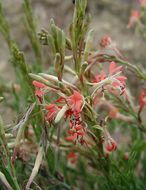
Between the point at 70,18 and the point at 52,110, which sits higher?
the point at 52,110

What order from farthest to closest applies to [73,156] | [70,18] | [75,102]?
[70,18] < [73,156] < [75,102]

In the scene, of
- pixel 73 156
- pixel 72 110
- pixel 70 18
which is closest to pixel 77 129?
pixel 72 110

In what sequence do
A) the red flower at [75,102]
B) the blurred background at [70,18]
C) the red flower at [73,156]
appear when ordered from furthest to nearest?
the blurred background at [70,18]
the red flower at [73,156]
the red flower at [75,102]

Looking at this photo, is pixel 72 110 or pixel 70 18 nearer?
pixel 72 110

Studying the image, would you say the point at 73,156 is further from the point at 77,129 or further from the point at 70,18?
the point at 70,18

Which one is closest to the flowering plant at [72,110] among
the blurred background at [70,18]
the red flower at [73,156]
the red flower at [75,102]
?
the red flower at [75,102]

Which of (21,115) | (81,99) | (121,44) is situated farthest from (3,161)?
(121,44)

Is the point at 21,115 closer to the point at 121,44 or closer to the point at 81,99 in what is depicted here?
the point at 81,99

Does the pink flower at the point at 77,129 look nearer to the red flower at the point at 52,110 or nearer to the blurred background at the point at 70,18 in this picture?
the red flower at the point at 52,110
